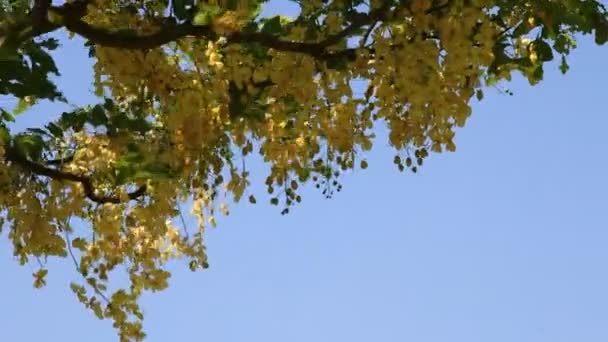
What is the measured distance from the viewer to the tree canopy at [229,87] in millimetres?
4527

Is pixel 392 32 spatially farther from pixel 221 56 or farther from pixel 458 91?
pixel 221 56

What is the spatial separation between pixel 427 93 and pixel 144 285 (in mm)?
2006

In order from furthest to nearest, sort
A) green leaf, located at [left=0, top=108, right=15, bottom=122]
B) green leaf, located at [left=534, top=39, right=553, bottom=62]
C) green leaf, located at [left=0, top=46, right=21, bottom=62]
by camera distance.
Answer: green leaf, located at [left=0, top=108, right=15, bottom=122] < green leaf, located at [left=534, top=39, right=553, bottom=62] < green leaf, located at [left=0, top=46, right=21, bottom=62]

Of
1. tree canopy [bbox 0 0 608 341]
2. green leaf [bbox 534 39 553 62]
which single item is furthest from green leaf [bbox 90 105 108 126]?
green leaf [bbox 534 39 553 62]

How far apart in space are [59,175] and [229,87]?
1279mm

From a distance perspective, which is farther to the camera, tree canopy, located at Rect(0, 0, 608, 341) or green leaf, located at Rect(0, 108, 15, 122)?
green leaf, located at Rect(0, 108, 15, 122)

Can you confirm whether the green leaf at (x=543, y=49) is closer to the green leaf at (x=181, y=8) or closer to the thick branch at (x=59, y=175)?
the green leaf at (x=181, y=8)

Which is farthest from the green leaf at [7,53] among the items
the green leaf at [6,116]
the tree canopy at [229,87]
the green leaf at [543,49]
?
the green leaf at [543,49]

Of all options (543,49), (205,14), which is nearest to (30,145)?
(205,14)

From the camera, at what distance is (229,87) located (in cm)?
481

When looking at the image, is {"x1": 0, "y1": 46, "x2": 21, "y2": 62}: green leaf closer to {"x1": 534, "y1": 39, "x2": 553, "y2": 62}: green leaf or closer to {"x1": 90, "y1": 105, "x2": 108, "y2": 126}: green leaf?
{"x1": 90, "y1": 105, "x2": 108, "y2": 126}: green leaf

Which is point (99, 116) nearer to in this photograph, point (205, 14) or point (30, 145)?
point (30, 145)

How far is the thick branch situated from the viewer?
566 cm

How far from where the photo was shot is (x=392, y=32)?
15.0 feet
